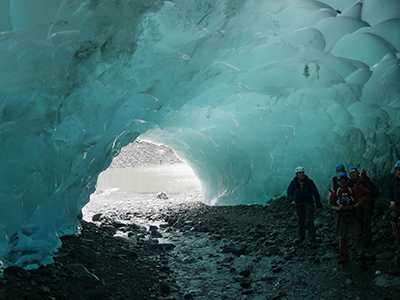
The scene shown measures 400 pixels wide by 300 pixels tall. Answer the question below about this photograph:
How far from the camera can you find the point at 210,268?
620cm

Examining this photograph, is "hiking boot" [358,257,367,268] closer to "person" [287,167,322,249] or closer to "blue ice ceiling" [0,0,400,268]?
"person" [287,167,322,249]

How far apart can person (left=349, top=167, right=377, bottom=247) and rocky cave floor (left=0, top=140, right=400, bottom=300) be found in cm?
27

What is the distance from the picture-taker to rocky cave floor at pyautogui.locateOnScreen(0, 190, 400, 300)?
434 cm

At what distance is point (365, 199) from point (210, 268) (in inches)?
113

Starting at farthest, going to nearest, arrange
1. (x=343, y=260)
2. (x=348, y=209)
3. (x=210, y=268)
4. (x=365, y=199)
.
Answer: (x=210, y=268) < (x=365, y=199) < (x=343, y=260) < (x=348, y=209)

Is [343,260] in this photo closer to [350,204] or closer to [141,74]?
[350,204]

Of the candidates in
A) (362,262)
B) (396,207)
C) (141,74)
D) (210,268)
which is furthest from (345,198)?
(141,74)

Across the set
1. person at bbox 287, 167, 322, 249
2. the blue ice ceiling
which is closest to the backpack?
person at bbox 287, 167, 322, 249

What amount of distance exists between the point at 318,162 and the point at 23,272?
36.5ft

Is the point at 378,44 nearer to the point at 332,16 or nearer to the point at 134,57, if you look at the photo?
the point at 332,16

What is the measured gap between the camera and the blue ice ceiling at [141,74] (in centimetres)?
439

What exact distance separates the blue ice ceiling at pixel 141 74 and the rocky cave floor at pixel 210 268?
66cm

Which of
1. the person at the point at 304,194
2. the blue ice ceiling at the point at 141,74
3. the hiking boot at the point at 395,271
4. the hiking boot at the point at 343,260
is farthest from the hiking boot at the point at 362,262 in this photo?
the blue ice ceiling at the point at 141,74

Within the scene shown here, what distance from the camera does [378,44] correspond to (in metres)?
6.69
